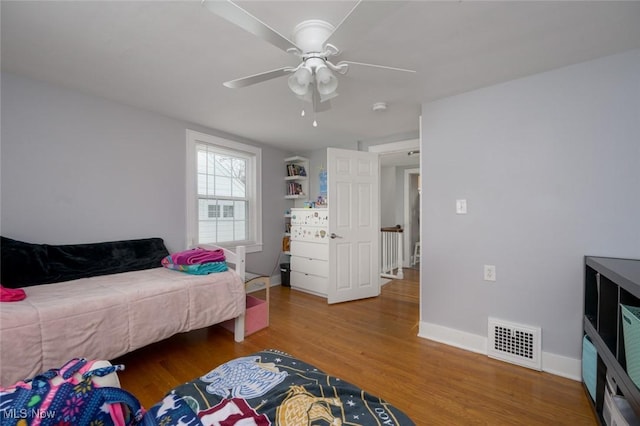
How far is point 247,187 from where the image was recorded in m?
4.08

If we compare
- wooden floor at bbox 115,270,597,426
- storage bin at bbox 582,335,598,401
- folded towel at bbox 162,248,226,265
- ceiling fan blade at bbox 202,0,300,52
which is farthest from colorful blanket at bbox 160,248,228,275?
storage bin at bbox 582,335,598,401

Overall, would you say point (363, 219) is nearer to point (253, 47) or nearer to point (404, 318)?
point (404, 318)

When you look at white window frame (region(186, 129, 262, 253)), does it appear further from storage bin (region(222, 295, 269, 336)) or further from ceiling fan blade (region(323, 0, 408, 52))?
ceiling fan blade (region(323, 0, 408, 52))

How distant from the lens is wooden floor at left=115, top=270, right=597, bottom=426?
63.3 inches

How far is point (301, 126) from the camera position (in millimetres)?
3346

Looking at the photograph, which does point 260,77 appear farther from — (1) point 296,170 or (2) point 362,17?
(1) point 296,170

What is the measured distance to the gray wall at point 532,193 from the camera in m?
1.83

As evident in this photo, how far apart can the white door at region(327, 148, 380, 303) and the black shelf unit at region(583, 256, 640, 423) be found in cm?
220

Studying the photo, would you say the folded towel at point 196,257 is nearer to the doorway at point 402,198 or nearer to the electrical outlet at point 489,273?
the electrical outlet at point 489,273

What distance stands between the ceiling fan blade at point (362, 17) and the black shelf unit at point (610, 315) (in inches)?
62.9

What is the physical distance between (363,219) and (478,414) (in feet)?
7.93

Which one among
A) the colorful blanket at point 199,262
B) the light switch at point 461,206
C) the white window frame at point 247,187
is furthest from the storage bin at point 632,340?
the white window frame at point 247,187

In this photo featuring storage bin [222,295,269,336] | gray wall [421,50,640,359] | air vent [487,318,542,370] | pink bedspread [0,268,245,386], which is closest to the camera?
pink bedspread [0,268,245,386]

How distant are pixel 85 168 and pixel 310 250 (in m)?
2.70
